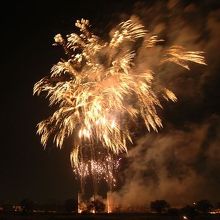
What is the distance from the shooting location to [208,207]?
33875 mm

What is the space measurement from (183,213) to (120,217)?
4529 millimetres

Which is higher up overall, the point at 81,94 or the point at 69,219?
the point at 81,94

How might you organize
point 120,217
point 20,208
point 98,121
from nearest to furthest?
point 120,217
point 98,121
point 20,208

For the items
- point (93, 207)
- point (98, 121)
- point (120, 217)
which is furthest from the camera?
point (93, 207)

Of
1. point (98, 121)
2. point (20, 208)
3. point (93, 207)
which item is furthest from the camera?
point (20, 208)

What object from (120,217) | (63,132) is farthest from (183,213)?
(63,132)

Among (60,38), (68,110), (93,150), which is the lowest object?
(93,150)

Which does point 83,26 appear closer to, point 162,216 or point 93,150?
point 93,150

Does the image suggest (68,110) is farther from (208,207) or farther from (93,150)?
(208,207)

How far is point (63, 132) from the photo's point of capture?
1303 inches

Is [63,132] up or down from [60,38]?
down

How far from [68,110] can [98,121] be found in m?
2.42

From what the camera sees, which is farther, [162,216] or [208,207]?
[208,207]

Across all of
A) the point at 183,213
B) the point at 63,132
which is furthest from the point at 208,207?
the point at 63,132
